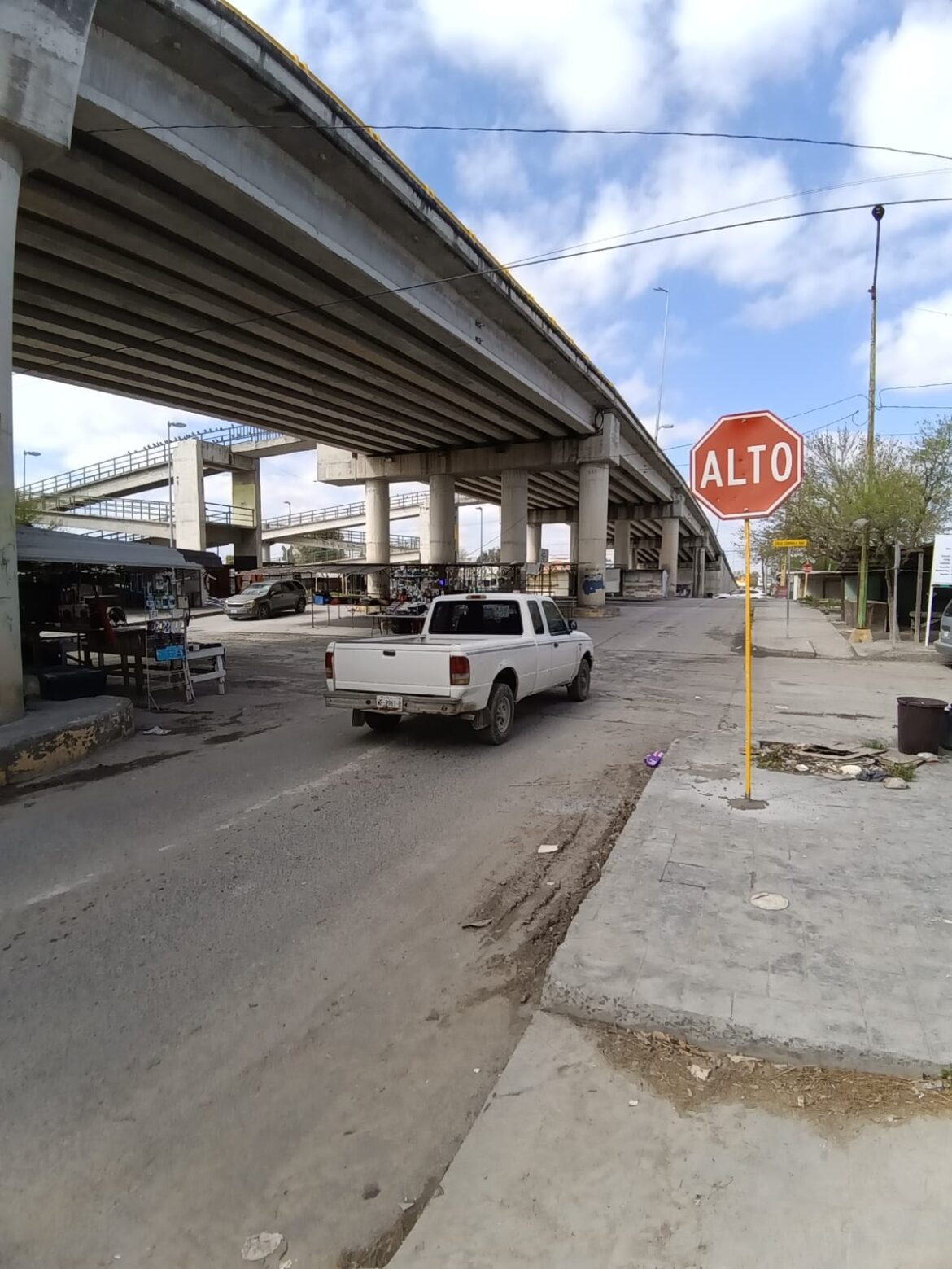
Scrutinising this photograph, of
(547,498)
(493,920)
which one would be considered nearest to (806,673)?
(493,920)

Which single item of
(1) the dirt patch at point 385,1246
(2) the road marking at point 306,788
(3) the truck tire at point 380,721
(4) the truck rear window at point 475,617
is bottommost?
(1) the dirt patch at point 385,1246

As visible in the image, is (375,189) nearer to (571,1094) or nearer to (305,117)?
(305,117)

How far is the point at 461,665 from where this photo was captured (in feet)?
24.8

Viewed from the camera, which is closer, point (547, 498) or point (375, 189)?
point (375, 189)

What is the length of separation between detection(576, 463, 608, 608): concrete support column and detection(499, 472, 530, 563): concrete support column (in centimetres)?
305

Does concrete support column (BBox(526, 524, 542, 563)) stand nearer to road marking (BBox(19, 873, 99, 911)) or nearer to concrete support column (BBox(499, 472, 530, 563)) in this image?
concrete support column (BBox(499, 472, 530, 563))

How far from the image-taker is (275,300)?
17.2m

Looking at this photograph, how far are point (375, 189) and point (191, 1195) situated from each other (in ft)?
52.9

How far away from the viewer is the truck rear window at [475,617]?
9.66m

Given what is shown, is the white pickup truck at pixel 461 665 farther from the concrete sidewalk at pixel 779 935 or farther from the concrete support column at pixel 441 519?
the concrete support column at pixel 441 519

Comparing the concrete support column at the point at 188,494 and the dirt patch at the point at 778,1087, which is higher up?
the concrete support column at the point at 188,494

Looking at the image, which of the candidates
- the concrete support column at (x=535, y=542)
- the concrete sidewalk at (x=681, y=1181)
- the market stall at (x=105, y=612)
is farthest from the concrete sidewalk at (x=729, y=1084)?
the concrete support column at (x=535, y=542)

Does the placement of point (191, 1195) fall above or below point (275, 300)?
below

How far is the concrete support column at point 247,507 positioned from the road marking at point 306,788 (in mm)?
51628
